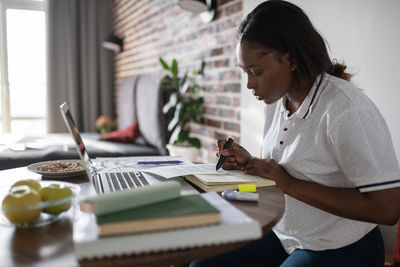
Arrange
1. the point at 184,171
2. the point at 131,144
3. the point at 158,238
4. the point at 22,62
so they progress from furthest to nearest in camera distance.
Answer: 1. the point at 22,62
2. the point at 131,144
3. the point at 184,171
4. the point at 158,238

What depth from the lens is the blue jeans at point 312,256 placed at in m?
0.89

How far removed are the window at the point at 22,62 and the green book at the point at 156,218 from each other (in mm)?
4696

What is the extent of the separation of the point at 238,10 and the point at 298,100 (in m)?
1.21

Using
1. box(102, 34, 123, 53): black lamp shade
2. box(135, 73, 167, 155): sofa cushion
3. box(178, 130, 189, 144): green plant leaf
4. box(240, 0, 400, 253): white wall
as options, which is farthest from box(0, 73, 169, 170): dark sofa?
box(240, 0, 400, 253): white wall

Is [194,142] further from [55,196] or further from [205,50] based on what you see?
[55,196]

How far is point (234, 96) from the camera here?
2.25m

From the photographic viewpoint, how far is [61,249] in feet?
1.95

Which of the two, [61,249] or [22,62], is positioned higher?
[22,62]

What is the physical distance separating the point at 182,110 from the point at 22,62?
3.17 meters

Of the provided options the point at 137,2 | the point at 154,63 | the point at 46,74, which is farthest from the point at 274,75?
the point at 46,74

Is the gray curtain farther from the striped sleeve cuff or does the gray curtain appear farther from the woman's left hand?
the striped sleeve cuff

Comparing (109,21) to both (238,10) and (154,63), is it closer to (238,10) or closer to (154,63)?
(154,63)

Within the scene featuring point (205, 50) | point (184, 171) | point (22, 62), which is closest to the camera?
point (184, 171)

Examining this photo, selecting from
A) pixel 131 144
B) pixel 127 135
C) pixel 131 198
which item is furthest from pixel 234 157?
pixel 127 135
